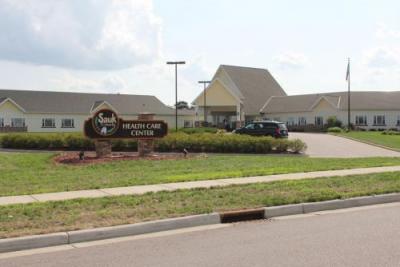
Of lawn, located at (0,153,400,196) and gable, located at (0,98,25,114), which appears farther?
gable, located at (0,98,25,114)

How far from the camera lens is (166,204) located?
10773 mm

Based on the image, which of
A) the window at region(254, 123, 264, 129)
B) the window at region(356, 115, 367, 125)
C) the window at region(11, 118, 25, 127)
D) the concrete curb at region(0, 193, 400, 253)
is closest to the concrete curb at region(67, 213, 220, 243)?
the concrete curb at region(0, 193, 400, 253)

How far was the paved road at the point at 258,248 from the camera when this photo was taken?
7152mm

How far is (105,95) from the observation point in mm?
78125

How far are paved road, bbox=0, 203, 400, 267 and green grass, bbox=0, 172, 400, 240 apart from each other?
876 mm

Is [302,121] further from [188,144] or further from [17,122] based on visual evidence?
[188,144]

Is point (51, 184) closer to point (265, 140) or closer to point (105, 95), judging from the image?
point (265, 140)

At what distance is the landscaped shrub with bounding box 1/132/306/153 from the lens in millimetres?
26781

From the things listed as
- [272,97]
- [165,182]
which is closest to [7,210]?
[165,182]

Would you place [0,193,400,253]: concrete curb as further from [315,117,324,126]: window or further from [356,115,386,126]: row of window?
[315,117,324,126]: window

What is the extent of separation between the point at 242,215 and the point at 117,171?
24.5 ft

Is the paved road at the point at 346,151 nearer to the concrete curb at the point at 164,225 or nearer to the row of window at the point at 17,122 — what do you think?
the concrete curb at the point at 164,225

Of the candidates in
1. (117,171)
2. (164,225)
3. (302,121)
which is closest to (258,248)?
(164,225)

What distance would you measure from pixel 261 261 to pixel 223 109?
227 feet
